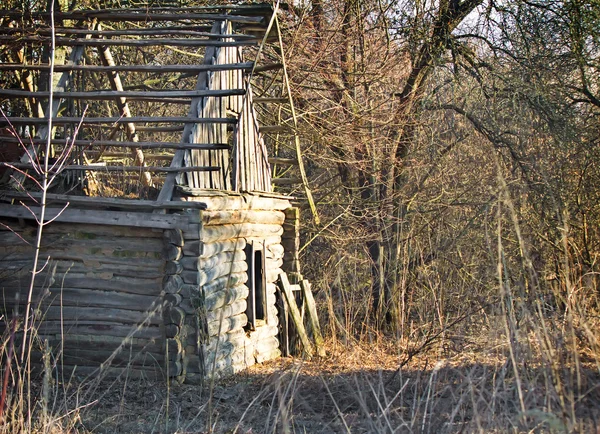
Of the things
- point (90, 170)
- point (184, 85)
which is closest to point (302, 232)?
point (184, 85)

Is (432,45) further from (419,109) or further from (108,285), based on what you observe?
(108,285)

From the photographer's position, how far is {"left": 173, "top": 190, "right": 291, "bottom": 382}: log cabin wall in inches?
314

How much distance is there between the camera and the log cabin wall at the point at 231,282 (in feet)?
26.2

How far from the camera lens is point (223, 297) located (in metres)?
8.68

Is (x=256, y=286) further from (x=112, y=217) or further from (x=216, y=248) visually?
(x=112, y=217)

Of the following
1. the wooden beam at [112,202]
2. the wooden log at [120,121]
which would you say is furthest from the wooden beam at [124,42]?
the wooden beam at [112,202]

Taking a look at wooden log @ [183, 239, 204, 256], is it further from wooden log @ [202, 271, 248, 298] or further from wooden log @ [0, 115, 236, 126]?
wooden log @ [0, 115, 236, 126]

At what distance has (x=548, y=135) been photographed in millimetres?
11820

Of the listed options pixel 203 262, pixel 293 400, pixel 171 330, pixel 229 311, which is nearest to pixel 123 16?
pixel 203 262

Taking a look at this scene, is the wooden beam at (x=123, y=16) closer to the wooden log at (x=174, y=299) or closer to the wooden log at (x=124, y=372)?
the wooden log at (x=174, y=299)

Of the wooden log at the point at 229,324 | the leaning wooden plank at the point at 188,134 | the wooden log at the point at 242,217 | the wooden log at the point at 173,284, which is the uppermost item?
the leaning wooden plank at the point at 188,134

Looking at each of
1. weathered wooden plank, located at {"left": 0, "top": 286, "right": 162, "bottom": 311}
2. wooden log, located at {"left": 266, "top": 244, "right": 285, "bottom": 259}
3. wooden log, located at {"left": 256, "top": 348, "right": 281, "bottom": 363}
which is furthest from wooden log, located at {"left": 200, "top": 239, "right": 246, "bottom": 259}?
wooden log, located at {"left": 256, "top": 348, "right": 281, "bottom": 363}

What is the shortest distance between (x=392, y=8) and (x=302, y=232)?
171 inches

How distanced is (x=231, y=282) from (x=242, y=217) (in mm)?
900
